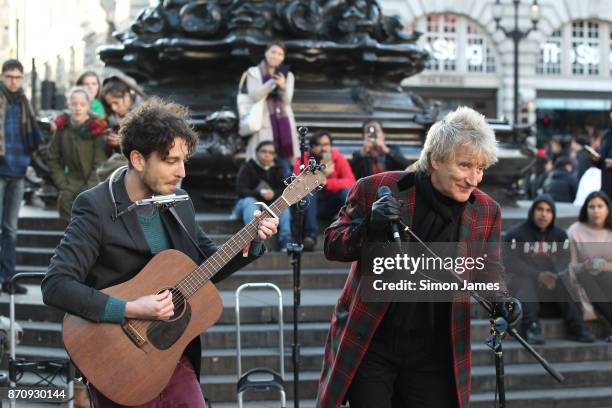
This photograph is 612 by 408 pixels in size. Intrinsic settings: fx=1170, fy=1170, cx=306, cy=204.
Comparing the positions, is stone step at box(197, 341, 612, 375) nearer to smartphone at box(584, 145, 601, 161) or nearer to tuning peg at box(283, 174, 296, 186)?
smartphone at box(584, 145, 601, 161)

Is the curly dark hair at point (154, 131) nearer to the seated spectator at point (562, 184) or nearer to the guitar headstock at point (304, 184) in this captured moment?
the guitar headstock at point (304, 184)

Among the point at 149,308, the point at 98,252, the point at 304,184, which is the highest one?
the point at 304,184

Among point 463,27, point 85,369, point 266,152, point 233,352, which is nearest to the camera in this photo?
point 85,369

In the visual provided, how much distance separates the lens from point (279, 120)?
12.2 metres

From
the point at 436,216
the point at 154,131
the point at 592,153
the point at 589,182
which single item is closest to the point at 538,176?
the point at 589,182

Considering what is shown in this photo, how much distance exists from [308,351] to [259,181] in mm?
2653

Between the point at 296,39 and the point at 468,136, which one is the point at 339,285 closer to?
the point at 296,39

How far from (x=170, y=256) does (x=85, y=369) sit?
60 cm

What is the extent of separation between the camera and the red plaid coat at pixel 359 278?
521cm

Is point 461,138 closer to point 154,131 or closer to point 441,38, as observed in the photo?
point 154,131

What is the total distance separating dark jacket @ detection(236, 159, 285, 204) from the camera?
11.5 m

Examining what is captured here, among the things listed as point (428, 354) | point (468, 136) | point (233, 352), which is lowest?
point (233, 352)

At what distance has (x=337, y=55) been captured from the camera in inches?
561

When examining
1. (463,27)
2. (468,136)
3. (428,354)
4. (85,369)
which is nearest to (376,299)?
(428,354)
